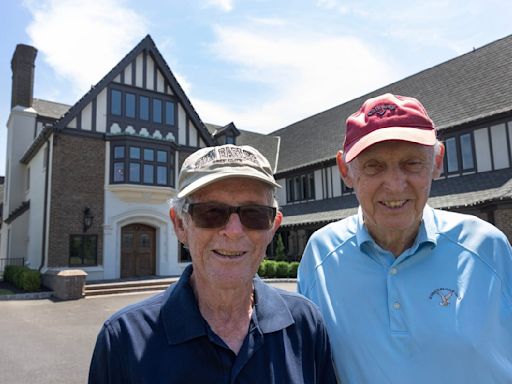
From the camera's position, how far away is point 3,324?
33.8ft

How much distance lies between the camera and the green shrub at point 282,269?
20.1 m

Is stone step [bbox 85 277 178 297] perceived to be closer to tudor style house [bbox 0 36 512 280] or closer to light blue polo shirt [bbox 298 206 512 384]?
tudor style house [bbox 0 36 512 280]

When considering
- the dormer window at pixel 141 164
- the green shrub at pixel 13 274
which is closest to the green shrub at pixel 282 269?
the dormer window at pixel 141 164

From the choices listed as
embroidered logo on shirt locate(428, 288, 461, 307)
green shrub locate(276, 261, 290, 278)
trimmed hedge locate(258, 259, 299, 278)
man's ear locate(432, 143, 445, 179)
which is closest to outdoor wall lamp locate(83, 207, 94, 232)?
trimmed hedge locate(258, 259, 299, 278)

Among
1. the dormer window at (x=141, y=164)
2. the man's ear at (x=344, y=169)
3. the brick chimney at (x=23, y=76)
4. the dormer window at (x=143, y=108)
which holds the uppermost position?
the brick chimney at (x=23, y=76)

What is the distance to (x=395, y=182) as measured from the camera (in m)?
2.06

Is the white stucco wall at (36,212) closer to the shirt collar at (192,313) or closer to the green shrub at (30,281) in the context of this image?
the green shrub at (30,281)

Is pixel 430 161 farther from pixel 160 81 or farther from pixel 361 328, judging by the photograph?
pixel 160 81

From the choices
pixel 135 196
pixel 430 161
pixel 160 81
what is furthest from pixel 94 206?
pixel 430 161

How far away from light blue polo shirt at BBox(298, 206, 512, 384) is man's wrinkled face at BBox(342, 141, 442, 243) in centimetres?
12

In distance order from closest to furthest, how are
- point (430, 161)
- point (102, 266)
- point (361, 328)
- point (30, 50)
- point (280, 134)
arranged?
point (361, 328), point (430, 161), point (102, 266), point (30, 50), point (280, 134)

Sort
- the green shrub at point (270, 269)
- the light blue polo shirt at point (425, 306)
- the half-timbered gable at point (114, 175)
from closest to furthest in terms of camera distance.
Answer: the light blue polo shirt at point (425, 306), the half-timbered gable at point (114, 175), the green shrub at point (270, 269)

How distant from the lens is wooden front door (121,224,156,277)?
1922 cm

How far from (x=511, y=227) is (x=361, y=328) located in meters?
14.5
